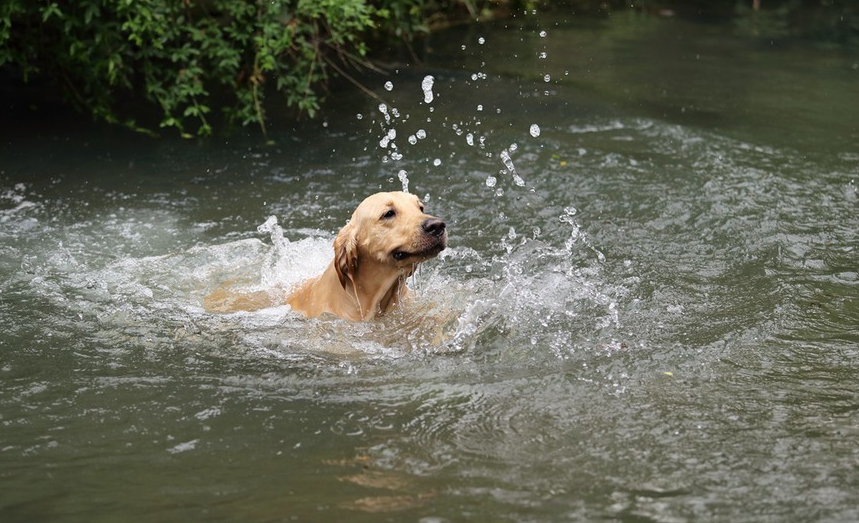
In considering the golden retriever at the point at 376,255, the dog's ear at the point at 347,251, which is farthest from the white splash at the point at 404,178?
the dog's ear at the point at 347,251

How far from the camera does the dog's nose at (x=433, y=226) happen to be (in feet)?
19.9

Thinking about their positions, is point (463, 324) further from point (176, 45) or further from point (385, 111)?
point (176, 45)

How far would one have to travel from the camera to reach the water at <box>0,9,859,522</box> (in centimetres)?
453

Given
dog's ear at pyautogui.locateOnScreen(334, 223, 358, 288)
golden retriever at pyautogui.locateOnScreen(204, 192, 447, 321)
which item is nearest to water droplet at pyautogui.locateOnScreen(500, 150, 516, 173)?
golden retriever at pyautogui.locateOnScreen(204, 192, 447, 321)

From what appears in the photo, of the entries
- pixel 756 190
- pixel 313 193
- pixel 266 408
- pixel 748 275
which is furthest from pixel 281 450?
pixel 756 190

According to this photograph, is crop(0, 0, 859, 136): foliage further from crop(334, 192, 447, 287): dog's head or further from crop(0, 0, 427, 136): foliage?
crop(334, 192, 447, 287): dog's head

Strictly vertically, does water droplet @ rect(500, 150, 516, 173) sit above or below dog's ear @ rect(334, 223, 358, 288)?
below

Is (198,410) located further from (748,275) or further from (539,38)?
(539,38)

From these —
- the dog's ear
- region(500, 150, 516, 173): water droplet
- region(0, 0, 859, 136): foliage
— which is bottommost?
region(500, 150, 516, 173): water droplet

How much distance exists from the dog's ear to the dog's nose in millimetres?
477

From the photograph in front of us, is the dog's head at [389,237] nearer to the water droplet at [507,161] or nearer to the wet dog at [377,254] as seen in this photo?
the wet dog at [377,254]

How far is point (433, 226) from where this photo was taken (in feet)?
19.9

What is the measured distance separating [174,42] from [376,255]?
611 cm

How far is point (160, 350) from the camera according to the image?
249 inches
